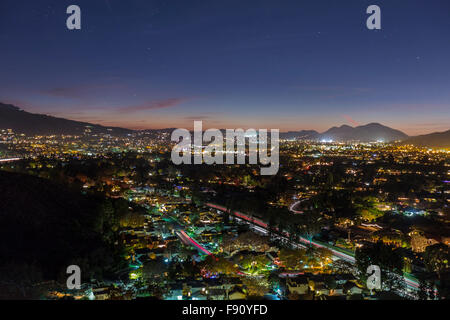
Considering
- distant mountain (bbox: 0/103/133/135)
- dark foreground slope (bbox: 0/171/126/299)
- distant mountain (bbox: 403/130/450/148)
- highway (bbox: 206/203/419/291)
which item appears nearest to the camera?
dark foreground slope (bbox: 0/171/126/299)

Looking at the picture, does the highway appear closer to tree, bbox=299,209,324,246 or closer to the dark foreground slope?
tree, bbox=299,209,324,246

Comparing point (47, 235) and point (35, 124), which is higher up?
point (35, 124)

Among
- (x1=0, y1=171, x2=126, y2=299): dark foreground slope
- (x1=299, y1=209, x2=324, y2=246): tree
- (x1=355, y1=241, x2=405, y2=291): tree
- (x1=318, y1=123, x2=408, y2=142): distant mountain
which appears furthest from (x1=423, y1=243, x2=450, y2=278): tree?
(x1=318, y1=123, x2=408, y2=142): distant mountain

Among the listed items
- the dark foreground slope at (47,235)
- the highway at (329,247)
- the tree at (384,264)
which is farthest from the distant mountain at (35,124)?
the tree at (384,264)

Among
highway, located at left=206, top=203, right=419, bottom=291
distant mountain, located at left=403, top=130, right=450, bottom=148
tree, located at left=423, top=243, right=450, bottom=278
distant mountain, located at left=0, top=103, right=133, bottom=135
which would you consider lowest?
highway, located at left=206, top=203, right=419, bottom=291

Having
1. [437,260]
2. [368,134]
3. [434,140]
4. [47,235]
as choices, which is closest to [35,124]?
[47,235]

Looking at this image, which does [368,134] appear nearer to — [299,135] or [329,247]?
[299,135]

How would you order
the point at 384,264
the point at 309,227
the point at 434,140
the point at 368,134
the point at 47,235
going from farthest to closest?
the point at 368,134 < the point at 434,140 < the point at 309,227 < the point at 47,235 < the point at 384,264
